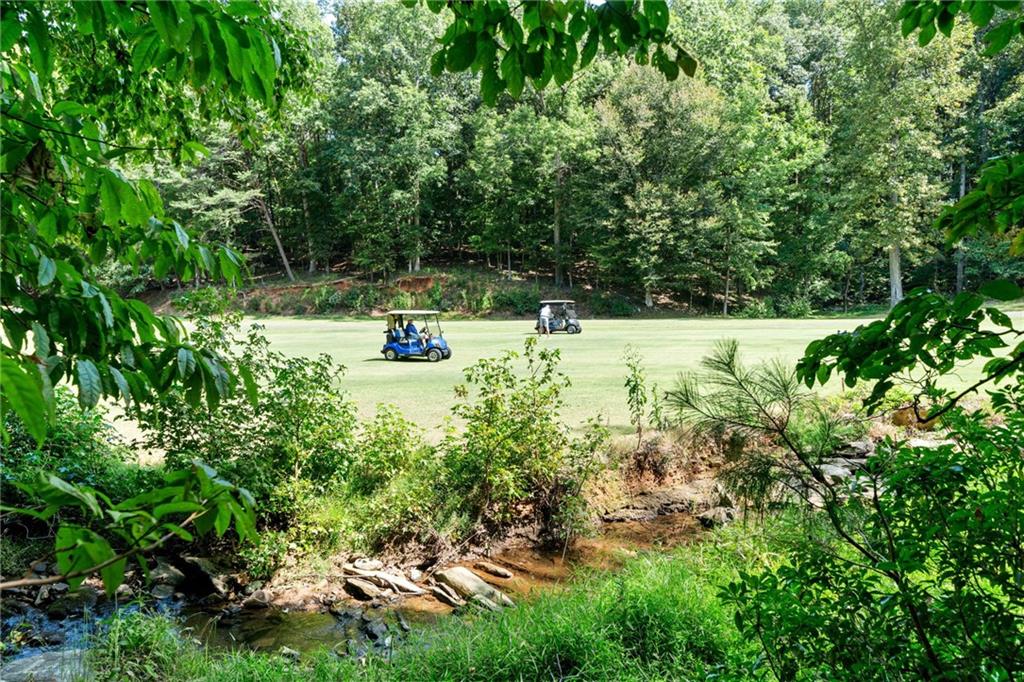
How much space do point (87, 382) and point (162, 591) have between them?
179 inches

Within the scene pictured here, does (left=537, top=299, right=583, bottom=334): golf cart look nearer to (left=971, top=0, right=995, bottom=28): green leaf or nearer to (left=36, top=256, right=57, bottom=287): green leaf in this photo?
(left=971, top=0, right=995, bottom=28): green leaf

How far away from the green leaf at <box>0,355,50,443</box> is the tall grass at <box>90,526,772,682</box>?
9.48 feet

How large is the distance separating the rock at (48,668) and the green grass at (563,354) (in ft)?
12.2

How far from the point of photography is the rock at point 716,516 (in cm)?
550

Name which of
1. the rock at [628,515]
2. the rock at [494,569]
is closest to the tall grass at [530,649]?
the rock at [494,569]

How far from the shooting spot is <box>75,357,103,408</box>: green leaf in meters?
1.00

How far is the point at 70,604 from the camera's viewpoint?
4.34 meters

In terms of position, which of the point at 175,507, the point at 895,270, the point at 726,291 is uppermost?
the point at 895,270

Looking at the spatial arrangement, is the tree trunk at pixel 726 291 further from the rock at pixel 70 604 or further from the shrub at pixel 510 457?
the rock at pixel 70 604

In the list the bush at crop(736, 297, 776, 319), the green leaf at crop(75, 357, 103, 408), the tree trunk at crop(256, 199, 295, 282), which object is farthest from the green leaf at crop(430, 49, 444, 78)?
the tree trunk at crop(256, 199, 295, 282)

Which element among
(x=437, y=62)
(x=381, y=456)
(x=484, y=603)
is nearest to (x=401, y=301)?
(x=381, y=456)

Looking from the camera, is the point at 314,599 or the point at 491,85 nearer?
the point at 491,85

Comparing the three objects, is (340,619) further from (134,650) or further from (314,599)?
(134,650)

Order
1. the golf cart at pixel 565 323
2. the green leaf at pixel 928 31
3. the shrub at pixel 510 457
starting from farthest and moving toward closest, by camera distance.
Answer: the golf cart at pixel 565 323
the shrub at pixel 510 457
the green leaf at pixel 928 31
